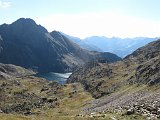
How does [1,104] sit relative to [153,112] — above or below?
below

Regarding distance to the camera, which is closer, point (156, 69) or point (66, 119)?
point (66, 119)

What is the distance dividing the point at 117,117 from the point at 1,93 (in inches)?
6321

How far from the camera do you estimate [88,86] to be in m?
193

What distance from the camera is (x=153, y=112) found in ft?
136

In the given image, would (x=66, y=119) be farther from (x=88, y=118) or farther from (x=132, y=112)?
(x=132, y=112)

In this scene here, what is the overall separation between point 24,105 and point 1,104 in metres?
17.5

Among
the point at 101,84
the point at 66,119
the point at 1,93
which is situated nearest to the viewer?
the point at 66,119

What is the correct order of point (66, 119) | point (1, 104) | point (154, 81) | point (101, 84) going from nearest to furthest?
point (66, 119) < point (154, 81) < point (1, 104) < point (101, 84)

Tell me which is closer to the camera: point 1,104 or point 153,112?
point 153,112

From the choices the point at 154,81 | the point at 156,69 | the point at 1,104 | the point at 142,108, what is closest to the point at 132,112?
the point at 142,108

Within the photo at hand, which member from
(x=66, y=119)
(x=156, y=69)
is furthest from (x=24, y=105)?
(x=66, y=119)

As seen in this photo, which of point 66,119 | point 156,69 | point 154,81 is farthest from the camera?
point 156,69

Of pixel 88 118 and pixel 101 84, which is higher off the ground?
pixel 88 118

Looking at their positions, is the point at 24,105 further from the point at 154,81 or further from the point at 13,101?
the point at 154,81
